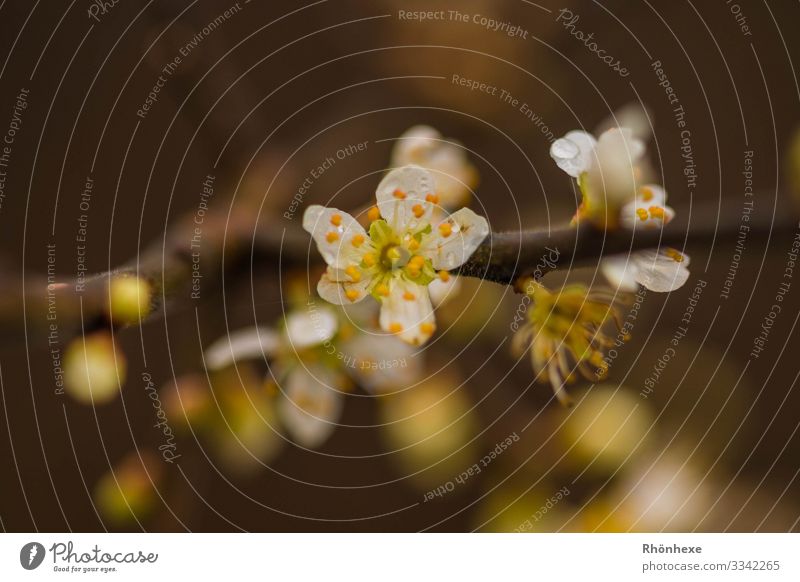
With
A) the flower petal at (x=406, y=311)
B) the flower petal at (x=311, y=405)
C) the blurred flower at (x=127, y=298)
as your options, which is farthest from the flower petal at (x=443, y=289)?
the blurred flower at (x=127, y=298)

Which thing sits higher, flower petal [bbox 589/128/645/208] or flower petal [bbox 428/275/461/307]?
flower petal [bbox 589/128/645/208]

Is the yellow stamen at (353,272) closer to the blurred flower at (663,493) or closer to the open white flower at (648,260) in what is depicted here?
the open white flower at (648,260)

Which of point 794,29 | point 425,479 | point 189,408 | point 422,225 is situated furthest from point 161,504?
point 794,29

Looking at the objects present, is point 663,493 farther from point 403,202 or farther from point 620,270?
point 403,202

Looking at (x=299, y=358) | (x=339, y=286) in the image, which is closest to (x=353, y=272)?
(x=339, y=286)

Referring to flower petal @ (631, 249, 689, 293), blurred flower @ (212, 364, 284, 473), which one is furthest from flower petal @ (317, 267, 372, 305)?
flower petal @ (631, 249, 689, 293)
